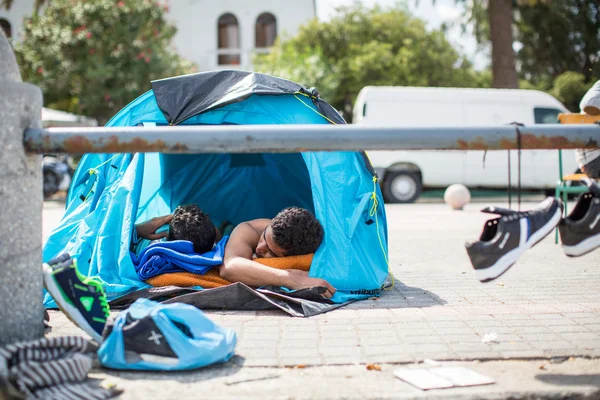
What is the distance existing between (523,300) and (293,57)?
15.9 m

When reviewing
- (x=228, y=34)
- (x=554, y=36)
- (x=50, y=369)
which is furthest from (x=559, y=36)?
(x=50, y=369)

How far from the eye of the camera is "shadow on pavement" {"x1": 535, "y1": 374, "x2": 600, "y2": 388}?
8.91ft

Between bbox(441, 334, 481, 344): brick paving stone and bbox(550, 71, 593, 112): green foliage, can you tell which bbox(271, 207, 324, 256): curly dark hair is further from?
bbox(550, 71, 593, 112): green foliage

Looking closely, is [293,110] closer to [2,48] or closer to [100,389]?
[2,48]

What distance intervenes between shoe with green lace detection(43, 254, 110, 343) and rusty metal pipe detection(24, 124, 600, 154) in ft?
1.99

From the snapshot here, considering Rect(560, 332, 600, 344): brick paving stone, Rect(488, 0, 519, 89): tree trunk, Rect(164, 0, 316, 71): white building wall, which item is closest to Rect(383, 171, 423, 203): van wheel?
Rect(488, 0, 519, 89): tree trunk

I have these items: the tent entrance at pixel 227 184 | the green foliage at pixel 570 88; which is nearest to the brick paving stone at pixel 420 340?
the tent entrance at pixel 227 184

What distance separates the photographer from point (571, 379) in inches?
109

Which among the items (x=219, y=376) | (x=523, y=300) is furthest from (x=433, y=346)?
(x=523, y=300)

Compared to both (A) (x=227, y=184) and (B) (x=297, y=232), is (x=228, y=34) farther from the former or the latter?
(B) (x=297, y=232)

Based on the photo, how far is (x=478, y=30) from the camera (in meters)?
21.0

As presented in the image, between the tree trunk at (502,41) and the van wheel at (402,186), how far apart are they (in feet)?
15.3

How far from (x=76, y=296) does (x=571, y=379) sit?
231 centimetres

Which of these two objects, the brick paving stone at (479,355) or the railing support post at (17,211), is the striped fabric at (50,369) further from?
the brick paving stone at (479,355)
